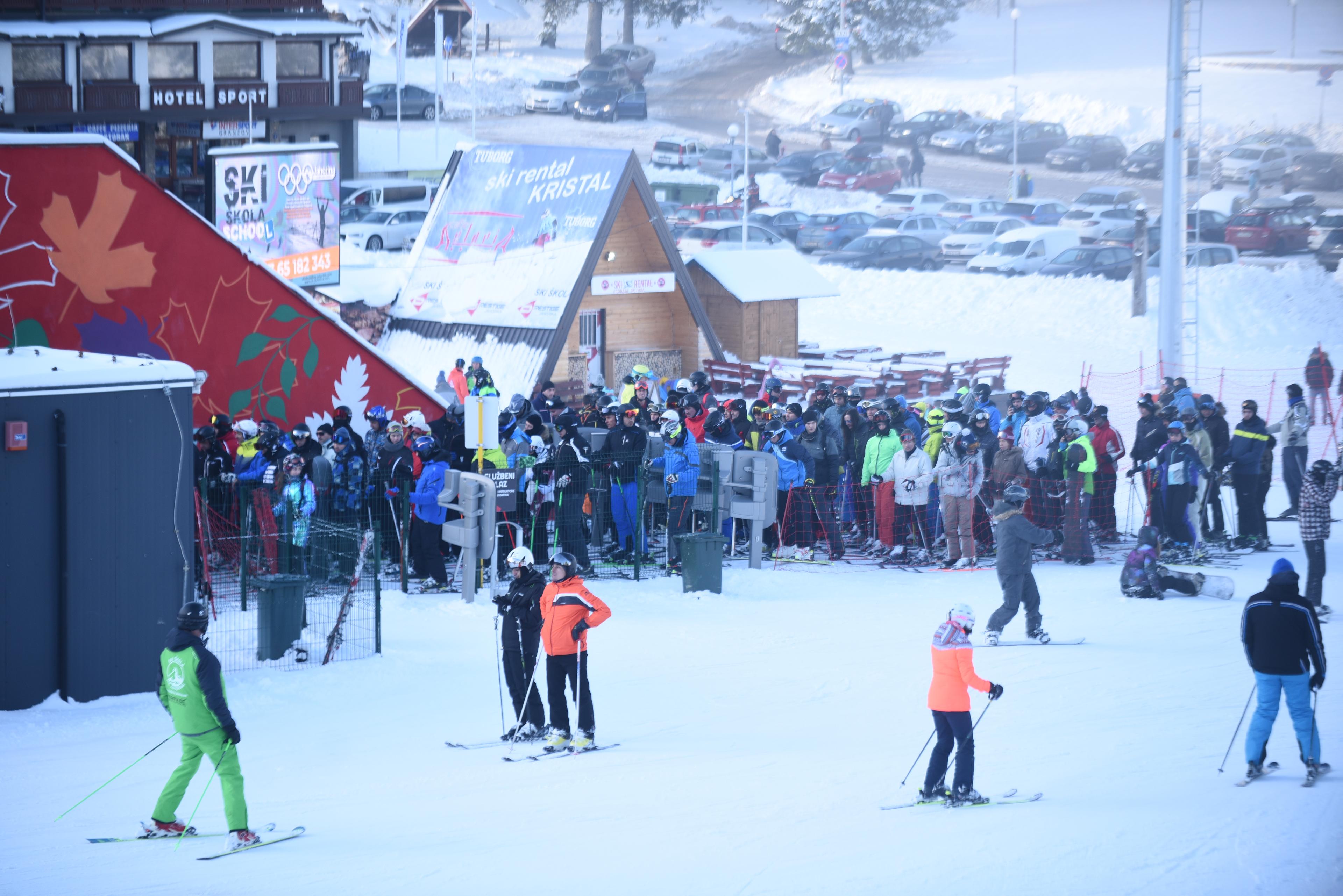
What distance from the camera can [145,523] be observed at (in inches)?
441

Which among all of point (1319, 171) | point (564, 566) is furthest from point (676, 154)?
point (564, 566)

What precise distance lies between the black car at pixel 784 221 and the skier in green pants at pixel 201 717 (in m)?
41.5

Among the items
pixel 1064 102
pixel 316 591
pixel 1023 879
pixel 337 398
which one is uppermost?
pixel 1064 102

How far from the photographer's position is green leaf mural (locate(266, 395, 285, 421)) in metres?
18.0

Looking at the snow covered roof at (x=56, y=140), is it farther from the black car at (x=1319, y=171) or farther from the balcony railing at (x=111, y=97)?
the black car at (x=1319, y=171)

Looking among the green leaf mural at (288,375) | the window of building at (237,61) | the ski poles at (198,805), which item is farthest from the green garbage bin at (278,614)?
the window of building at (237,61)

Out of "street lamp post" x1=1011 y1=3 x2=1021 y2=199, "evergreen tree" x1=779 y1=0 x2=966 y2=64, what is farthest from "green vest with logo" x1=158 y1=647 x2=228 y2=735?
"evergreen tree" x1=779 y1=0 x2=966 y2=64

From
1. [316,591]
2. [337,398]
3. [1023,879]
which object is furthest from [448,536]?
[1023,879]

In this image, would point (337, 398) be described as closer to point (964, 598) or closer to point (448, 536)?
point (448, 536)

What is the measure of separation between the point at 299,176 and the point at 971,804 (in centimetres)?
1811

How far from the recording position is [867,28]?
81312mm

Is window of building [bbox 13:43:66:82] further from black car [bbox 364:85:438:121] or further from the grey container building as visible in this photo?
the grey container building

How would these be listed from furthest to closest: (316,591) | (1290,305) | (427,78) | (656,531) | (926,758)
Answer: (427,78)
(1290,305)
(656,531)
(316,591)
(926,758)

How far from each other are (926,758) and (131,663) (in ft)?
19.7
